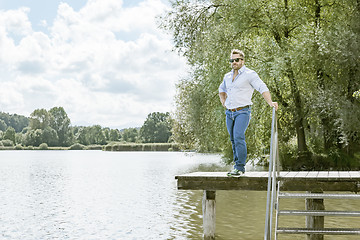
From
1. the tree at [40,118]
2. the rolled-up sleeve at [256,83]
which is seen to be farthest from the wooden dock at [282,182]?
the tree at [40,118]

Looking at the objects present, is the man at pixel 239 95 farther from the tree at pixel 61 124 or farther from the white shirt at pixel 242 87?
the tree at pixel 61 124

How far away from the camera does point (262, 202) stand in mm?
15867

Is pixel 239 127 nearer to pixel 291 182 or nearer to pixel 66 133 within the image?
pixel 291 182

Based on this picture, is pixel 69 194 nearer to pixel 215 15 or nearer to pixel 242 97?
pixel 215 15

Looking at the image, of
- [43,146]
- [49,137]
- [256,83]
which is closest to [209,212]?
[256,83]

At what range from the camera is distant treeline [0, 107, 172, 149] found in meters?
116

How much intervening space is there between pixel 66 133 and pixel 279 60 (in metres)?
109

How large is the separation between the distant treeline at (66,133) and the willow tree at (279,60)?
3351 inches

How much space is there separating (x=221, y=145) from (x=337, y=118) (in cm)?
532

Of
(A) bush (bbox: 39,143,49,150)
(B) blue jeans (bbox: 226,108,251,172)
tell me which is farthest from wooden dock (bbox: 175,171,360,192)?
(A) bush (bbox: 39,143,49,150)

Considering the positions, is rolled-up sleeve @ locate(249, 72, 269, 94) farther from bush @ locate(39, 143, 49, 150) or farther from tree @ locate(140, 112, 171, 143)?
bush @ locate(39, 143, 49, 150)

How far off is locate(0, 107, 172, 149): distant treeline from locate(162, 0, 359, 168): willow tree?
85121 mm

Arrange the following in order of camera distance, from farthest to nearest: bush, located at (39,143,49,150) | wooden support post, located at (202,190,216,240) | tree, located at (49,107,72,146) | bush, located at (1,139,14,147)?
tree, located at (49,107,72,146), bush, located at (1,139,14,147), bush, located at (39,143,49,150), wooden support post, located at (202,190,216,240)

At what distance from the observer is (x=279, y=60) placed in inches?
742
